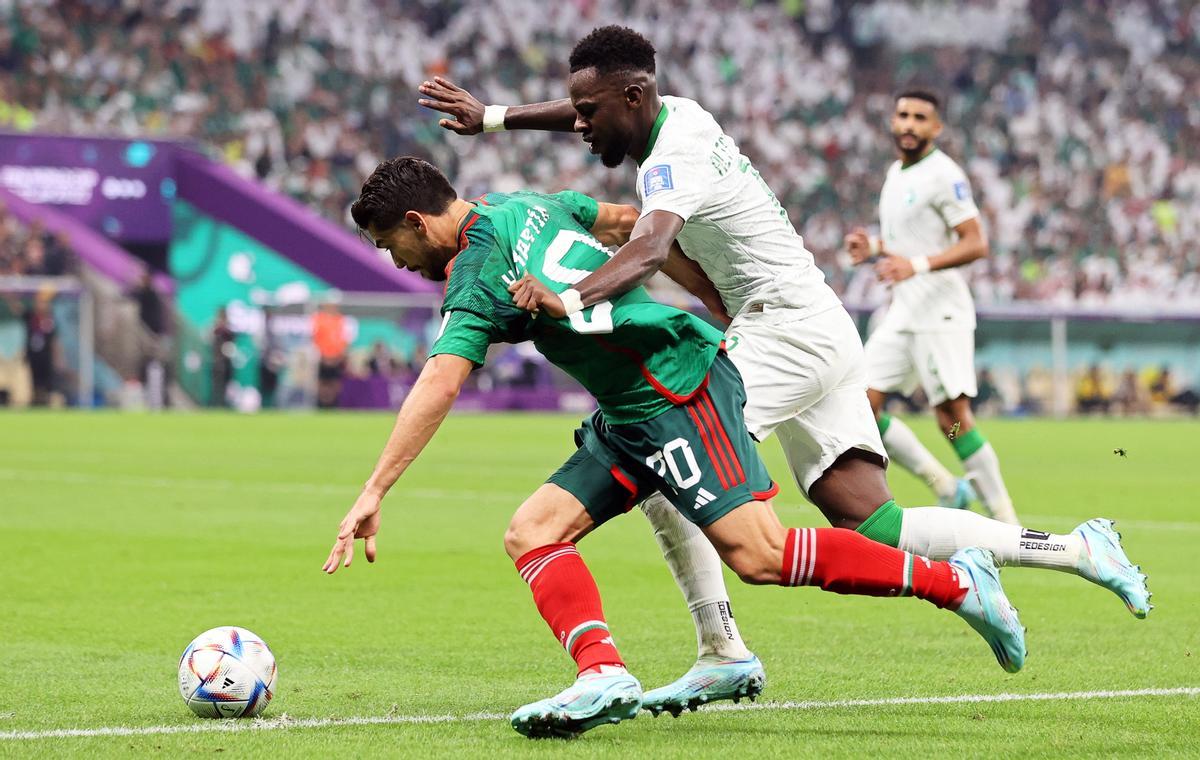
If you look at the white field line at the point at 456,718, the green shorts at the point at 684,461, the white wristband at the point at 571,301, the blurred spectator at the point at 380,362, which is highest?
the white wristband at the point at 571,301

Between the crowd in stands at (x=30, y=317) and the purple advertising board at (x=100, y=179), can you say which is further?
the purple advertising board at (x=100, y=179)

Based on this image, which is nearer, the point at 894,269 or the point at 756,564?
the point at 756,564

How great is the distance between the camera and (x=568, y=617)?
5.02m

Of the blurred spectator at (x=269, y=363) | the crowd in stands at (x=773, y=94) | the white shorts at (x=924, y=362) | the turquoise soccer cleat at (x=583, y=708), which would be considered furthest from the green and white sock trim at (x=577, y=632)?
the crowd in stands at (x=773, y=94)

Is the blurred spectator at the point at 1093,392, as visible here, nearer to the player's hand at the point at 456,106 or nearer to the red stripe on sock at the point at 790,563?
the player's hand at the point at 456,106

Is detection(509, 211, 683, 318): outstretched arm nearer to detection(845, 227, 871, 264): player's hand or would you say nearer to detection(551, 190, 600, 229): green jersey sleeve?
detection(551, 190, 600, 229): green jersey sleeve

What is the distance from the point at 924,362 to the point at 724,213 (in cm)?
585

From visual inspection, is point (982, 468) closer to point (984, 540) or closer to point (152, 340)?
point (984, 540)

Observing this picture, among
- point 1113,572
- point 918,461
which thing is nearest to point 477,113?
point 1113,572

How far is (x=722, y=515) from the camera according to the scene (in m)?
4.92

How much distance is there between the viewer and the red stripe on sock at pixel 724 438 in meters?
4.98

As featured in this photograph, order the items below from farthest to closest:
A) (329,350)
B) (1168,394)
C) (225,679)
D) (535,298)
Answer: (1168,394) < (329,350) < (225,679) < (535,298)

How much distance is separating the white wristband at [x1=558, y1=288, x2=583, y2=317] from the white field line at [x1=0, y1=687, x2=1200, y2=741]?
1294mm

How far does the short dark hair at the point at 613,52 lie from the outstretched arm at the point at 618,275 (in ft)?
1.55
